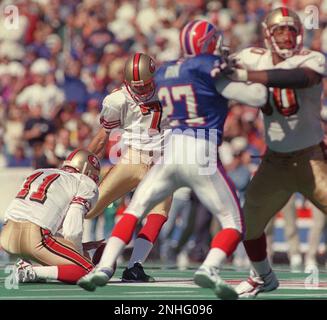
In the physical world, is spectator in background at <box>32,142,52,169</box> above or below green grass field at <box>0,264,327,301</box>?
above

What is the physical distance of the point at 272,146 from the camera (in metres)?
8.91

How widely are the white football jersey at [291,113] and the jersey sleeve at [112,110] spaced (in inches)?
82.8

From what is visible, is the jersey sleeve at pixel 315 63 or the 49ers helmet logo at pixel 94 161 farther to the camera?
the 49ers helmet logo at pixel 94 161

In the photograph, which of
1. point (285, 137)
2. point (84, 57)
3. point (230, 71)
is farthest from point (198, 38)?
point (84, 57)

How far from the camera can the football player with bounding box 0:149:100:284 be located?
9461 millimetres

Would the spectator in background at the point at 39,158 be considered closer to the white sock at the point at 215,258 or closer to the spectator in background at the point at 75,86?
the spectator in background at the point at 75,86

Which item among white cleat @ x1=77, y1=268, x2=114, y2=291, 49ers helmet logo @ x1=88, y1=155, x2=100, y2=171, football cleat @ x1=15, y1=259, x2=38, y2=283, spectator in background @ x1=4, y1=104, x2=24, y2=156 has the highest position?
spectator in background @ x1=4, y1=104, x2=24, y2=156

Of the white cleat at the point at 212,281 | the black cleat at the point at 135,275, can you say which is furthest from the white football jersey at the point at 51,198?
the white cleat at the point at 212,281

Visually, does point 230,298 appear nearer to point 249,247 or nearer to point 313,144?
point 249,247

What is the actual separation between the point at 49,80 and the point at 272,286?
9844mm

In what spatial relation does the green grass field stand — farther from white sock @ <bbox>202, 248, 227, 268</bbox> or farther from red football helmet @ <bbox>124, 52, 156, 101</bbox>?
red football helmet @ <bbox>124, 52, 156, 101</bbox>

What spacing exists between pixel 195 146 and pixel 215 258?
2.59 feet

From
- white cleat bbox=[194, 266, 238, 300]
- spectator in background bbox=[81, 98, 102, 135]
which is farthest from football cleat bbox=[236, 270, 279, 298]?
spectator in background bbox=[81, 98, 102, 135]

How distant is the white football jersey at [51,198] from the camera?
9.49 meters
